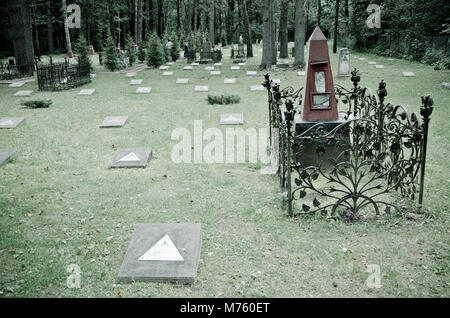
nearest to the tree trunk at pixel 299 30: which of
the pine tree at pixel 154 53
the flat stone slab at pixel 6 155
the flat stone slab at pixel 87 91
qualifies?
the pine tree at pixel 154 53

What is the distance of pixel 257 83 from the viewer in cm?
1692

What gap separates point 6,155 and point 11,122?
3340 mm

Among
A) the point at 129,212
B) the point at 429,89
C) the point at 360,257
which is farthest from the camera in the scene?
the point at 429,89

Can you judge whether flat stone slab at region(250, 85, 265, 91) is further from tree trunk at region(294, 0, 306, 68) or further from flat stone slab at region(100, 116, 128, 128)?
tree trunk at region(294, 0, 306, 68)

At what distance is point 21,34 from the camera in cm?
1938

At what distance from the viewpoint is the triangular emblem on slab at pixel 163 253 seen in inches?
167

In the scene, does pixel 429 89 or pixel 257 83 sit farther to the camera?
pixel 257 83

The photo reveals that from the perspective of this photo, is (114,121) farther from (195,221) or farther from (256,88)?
(256,88)

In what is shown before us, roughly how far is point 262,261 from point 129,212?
2283 millimetres

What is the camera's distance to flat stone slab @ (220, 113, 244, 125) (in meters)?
10.2

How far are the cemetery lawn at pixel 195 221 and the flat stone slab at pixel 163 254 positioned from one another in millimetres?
115

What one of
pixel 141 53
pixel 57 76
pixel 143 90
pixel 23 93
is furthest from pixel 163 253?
pixel 141 53
